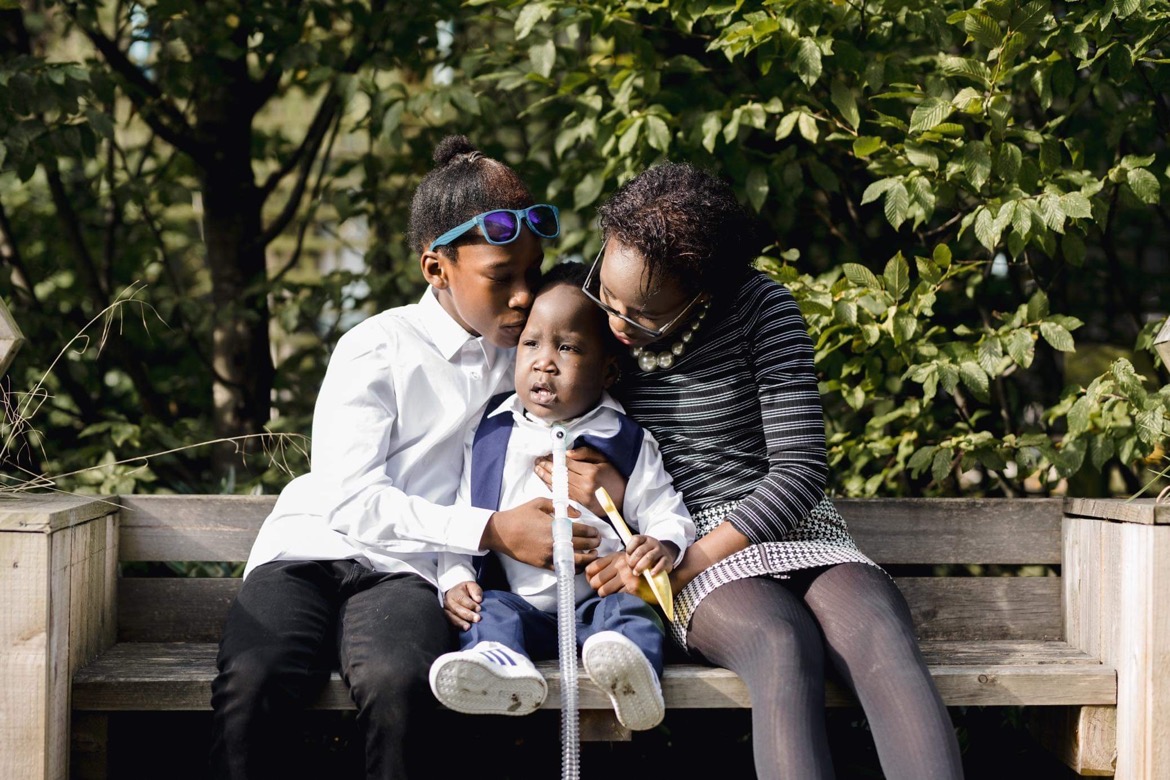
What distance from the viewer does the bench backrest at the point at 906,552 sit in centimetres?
274

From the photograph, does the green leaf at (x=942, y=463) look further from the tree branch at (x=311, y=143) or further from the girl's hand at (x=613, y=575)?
the tree branch at (x=311, y=143)

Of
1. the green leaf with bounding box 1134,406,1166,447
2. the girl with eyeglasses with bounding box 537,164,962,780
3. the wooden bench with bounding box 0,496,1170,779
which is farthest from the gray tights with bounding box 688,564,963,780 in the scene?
the green leaf with bounding box 1134,406,1166,447

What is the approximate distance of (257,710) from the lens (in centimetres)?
215

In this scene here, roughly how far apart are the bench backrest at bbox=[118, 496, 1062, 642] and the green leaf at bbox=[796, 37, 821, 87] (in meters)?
0.96

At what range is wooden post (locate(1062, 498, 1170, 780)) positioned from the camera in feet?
7.64

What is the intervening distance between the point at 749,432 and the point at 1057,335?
817mm

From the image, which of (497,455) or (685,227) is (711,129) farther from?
(497,455)

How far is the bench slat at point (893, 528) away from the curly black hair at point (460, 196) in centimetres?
71

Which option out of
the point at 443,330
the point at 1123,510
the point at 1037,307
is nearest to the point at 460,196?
the point at 443,330

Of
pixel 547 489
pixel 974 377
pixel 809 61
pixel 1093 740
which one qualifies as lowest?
pixel 1093 740

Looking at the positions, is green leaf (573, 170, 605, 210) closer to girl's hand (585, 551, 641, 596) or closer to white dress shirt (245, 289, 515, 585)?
white dress shirt (245, 289, 515, 585)

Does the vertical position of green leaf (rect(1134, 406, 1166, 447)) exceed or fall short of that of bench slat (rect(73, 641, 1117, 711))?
it exceeds it

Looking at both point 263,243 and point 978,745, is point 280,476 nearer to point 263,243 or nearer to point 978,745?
point 263,243

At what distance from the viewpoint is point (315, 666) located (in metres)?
2.25
